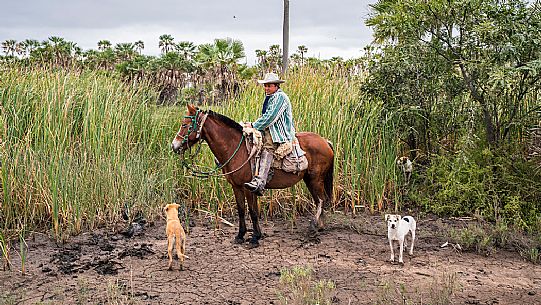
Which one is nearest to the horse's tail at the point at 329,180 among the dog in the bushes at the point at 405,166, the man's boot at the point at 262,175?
the man's boot at the point at 262,175

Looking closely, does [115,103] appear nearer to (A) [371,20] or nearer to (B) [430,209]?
(A) [371,20]

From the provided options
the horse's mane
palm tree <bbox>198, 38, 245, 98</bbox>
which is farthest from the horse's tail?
palm tree <bbox>198, 38, 245, 98</bbox>

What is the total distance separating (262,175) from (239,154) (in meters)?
0.37

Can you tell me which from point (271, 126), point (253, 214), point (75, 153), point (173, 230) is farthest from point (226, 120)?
point (75, 153)

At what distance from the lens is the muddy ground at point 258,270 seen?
4891mm

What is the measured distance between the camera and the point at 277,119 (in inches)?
249

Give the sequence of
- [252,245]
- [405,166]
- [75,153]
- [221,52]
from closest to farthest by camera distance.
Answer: [252,245], [75,153], [405,166], [221,52]

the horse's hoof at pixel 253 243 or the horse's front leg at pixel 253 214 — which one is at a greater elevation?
the horse's front leg at pixel 253 214

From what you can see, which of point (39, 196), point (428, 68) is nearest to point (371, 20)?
point (428, 68)

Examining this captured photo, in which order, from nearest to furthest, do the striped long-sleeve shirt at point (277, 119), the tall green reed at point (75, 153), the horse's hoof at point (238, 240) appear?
the striped long-sleeve shirt at point (277, 119), the horse's hoof at point (238, 240), the tall green reed at point (75, 153)

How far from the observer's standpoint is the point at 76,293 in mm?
4957

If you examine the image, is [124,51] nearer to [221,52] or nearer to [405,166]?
[221,52]

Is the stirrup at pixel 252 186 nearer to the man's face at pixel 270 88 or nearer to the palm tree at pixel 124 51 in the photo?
the man's face at pixel 270 88

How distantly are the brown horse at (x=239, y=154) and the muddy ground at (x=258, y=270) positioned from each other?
1.53 feet
